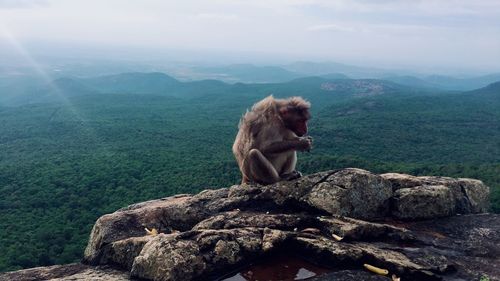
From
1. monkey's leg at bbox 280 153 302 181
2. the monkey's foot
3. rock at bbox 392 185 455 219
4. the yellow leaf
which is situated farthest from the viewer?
monkey's leg at bbox 280 153 302 181

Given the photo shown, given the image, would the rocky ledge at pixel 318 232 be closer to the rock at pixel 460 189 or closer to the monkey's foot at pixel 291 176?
the rock at pixel 460 189

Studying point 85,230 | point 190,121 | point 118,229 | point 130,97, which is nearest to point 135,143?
point 190,121

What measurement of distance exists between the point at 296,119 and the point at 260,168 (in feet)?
4.85

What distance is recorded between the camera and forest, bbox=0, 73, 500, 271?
3459 centimetres

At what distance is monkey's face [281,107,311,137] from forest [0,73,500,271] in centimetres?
1751

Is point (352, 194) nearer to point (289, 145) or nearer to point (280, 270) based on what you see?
point (289, 145)

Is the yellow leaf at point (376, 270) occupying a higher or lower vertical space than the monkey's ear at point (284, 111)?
lower

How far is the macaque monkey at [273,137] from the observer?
A: 31.8ft

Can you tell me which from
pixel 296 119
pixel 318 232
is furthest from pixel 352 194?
pixel 296 119

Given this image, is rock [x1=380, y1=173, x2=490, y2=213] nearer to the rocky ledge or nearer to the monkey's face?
the rocky ledge

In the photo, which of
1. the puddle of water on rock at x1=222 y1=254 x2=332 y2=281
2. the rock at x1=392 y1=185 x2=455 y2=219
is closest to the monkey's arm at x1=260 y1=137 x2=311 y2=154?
the rock at x1=392 y1=185 x2=455 y2=219

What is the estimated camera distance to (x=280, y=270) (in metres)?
7.23

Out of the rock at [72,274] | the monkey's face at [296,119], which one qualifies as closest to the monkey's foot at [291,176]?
the monkey's face at [296,119]

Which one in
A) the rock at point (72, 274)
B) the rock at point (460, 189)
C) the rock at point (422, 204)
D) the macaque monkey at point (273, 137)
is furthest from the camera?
the rock at point (460, 189)
